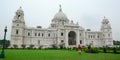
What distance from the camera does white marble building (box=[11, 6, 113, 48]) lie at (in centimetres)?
5769

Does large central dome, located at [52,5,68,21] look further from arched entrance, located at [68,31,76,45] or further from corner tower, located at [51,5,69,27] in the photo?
arched entrance, located at [68,31,76,45]

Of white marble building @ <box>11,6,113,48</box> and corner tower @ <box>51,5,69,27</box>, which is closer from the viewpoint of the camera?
white marble building @ <box>11,6,113,48</box>

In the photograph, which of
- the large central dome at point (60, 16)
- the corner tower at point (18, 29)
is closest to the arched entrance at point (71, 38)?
the large central dome at point (60, 16)

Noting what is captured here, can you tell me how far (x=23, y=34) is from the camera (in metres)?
58.9

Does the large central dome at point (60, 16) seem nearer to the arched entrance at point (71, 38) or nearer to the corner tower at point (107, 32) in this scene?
the arched entrance at point (71, 38)

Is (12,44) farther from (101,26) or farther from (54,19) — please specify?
(101,26)

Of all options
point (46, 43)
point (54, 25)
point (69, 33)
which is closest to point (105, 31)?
point (69, 33)

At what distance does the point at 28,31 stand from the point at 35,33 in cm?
280

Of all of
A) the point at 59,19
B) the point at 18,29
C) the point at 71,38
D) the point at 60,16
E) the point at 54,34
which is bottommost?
the point at 71,38

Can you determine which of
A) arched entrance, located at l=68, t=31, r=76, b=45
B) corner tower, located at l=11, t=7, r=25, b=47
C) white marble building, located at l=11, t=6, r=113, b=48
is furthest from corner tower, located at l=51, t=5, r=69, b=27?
corner tower, located at l=11, t=7, r=25, b=47

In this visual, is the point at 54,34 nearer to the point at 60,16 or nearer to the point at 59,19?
the point at 59,19

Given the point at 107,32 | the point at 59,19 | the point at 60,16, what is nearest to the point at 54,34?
the point at 59,19

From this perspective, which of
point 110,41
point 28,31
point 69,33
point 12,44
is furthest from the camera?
point 110,41

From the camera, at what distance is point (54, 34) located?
207 ft
